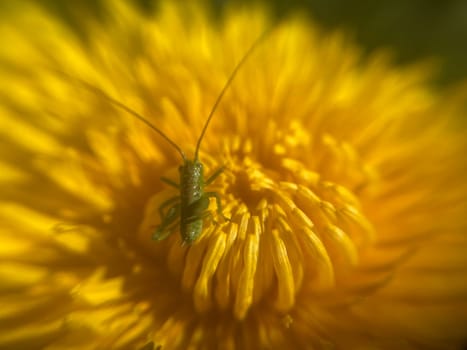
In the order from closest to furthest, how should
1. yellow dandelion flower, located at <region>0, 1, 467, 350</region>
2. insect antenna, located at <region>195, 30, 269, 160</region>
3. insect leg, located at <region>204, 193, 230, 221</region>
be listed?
yellow dandelion flower, located at <region>0, 1, 467, 350</region> < insect leg, located at <region>204, 193, 230, 221</region> < insect antenna, located at <region>195, 30, 269, 160</region>

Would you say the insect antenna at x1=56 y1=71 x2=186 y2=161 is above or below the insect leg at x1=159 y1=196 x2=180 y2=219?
above

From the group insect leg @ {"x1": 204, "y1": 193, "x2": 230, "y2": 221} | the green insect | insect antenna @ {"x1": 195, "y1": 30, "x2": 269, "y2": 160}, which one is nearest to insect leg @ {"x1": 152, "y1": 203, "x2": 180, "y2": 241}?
the green insect

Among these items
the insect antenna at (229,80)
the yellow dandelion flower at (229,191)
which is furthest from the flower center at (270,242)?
the insect antenna at (229,80)

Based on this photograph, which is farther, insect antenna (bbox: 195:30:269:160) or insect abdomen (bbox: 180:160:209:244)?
insect antenna (bbox: 195:30:269:160)

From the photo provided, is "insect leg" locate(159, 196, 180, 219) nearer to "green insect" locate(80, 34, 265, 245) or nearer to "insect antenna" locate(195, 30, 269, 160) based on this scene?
"green insect" locate(80, 34, 265, 245)

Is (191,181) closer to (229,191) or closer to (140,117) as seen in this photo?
(229,191)

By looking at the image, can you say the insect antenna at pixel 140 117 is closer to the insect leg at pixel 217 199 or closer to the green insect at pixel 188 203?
the green insect at pixel 188 203

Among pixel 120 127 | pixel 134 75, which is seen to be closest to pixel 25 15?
pixel 134 75

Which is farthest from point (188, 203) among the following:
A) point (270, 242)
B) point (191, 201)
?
point (270, 242)
